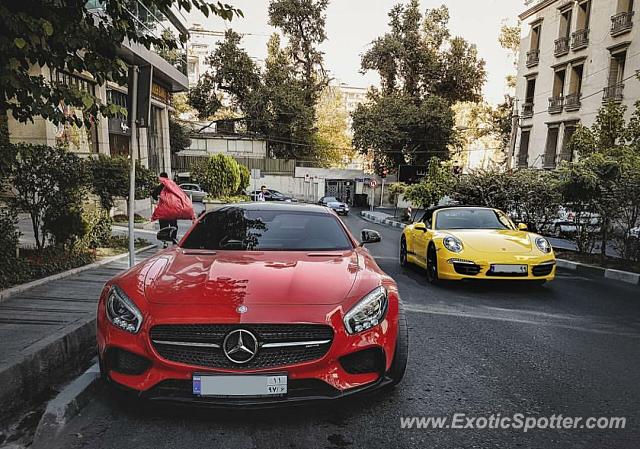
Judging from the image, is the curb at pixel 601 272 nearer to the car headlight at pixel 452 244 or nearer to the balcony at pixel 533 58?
the car headlight at pixel 452 244

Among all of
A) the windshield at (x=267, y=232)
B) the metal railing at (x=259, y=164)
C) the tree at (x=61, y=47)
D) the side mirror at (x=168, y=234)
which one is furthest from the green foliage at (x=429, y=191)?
the metal railing at (x=259, y=164)

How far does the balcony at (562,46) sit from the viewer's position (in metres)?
25.3

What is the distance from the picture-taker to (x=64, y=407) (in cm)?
291

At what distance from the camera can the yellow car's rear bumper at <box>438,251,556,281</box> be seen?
21.8 feet

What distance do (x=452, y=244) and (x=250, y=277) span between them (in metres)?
4.61

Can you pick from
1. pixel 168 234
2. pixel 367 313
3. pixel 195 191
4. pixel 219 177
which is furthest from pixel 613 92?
pixel 195 191

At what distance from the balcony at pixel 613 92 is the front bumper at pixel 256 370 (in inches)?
906

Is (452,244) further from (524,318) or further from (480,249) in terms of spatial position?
(524,318)

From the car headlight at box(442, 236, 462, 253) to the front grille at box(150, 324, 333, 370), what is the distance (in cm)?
466

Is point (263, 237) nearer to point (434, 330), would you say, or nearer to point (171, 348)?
point (171, 348)

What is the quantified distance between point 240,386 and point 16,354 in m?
1.92

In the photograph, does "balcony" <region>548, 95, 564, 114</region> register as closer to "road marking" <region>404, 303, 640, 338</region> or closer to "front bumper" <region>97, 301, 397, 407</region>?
"road marking" <region>404, 303, 640, 338</region>

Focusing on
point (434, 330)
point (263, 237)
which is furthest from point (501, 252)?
point (263, 237)

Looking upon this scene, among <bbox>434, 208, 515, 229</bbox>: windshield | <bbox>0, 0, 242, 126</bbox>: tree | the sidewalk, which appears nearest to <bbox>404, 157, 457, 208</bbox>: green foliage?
<bbox>434, 208, 515, 229</bbox>: windshield
